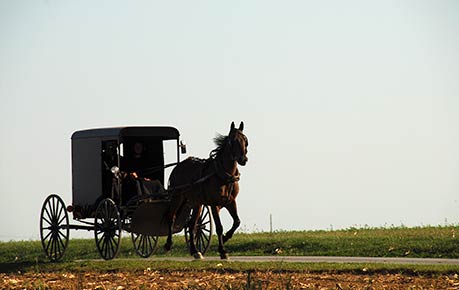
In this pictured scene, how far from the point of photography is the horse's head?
23094 mm

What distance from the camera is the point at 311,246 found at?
27.0 metres

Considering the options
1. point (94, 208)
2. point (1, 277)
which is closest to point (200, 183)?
point (94, 208)

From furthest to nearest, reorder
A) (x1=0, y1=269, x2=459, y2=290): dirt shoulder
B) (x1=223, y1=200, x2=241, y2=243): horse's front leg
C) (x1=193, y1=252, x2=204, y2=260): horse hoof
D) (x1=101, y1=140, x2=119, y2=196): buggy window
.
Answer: (x1=101, y1=140, x2=119, y2=196): buggy window
(x1=193, y1=252, x2=204, y2=260): horse hoof
(x1=223, y1=200, x2=241, y2=243): horse's front leg
(x1=0, y1=269, x2=459, y2=290): dirt shoulder

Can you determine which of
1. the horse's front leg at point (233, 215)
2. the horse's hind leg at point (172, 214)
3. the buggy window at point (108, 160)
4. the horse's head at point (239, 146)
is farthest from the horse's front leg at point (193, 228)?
the buggy window at point (108, 160)

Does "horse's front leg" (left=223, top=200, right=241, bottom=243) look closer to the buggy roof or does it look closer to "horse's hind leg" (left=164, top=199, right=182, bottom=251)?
"horse's hind leg" (left=164, top=199, right=182, bottom=251)

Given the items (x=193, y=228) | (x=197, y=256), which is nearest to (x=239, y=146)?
(x=193, y=228)

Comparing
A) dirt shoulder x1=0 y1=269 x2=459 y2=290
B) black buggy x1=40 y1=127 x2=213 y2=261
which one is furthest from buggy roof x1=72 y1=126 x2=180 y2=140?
dirt shoulder x1=0 y1=269 x2=459 y2=290

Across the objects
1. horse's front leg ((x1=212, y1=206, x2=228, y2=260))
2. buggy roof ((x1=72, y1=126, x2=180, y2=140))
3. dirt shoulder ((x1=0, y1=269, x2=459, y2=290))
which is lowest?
dirt shoulder ((x1=0, y1=269, x2=459, y2=290))

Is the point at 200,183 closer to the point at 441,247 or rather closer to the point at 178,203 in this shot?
the point at 178,203

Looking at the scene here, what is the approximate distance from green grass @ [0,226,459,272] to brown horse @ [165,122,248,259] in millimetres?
1620

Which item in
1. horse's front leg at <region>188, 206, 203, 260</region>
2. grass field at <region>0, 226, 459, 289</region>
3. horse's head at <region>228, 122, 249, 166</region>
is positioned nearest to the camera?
grass field at <region>0, 226, 459, 289</region>

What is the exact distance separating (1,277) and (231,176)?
222 inches

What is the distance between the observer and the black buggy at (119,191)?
82.2ft

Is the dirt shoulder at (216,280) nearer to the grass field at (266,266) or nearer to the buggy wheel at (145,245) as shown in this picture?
the grass field at (266,266)
